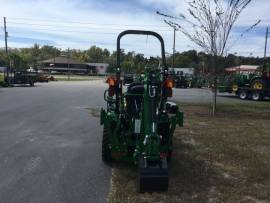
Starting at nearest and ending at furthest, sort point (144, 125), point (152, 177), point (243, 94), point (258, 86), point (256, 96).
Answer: point (152, 177), point (144, 125), point (256, 96), point (258, 86), point (243, 94)

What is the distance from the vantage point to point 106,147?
8375 millimetres

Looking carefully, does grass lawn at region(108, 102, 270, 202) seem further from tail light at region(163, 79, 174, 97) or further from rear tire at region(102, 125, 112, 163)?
tail light at region(163, 79, 174, 97)

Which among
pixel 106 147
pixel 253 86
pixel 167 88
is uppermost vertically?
pixel 167 88

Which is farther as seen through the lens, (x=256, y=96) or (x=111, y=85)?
(x=256, y=96)

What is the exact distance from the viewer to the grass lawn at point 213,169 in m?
6.54

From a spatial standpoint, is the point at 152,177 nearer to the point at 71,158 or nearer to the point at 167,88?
the point at 167,88

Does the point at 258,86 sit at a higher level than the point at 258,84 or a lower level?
lower

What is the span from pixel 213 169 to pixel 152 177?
2024mm

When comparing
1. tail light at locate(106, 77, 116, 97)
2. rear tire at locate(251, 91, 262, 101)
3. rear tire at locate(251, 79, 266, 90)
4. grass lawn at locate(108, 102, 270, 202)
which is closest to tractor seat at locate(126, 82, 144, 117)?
tail light at locate(106, 77, 116, 97)

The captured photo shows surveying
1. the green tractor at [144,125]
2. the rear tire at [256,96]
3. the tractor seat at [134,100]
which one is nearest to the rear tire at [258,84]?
the rear tire at [256,96]

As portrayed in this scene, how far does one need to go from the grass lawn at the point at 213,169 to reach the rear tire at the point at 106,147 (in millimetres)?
212

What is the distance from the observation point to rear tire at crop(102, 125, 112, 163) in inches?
322

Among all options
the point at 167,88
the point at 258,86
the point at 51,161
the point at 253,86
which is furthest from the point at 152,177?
the point at 253,86

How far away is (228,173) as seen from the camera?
7922 millimetres
